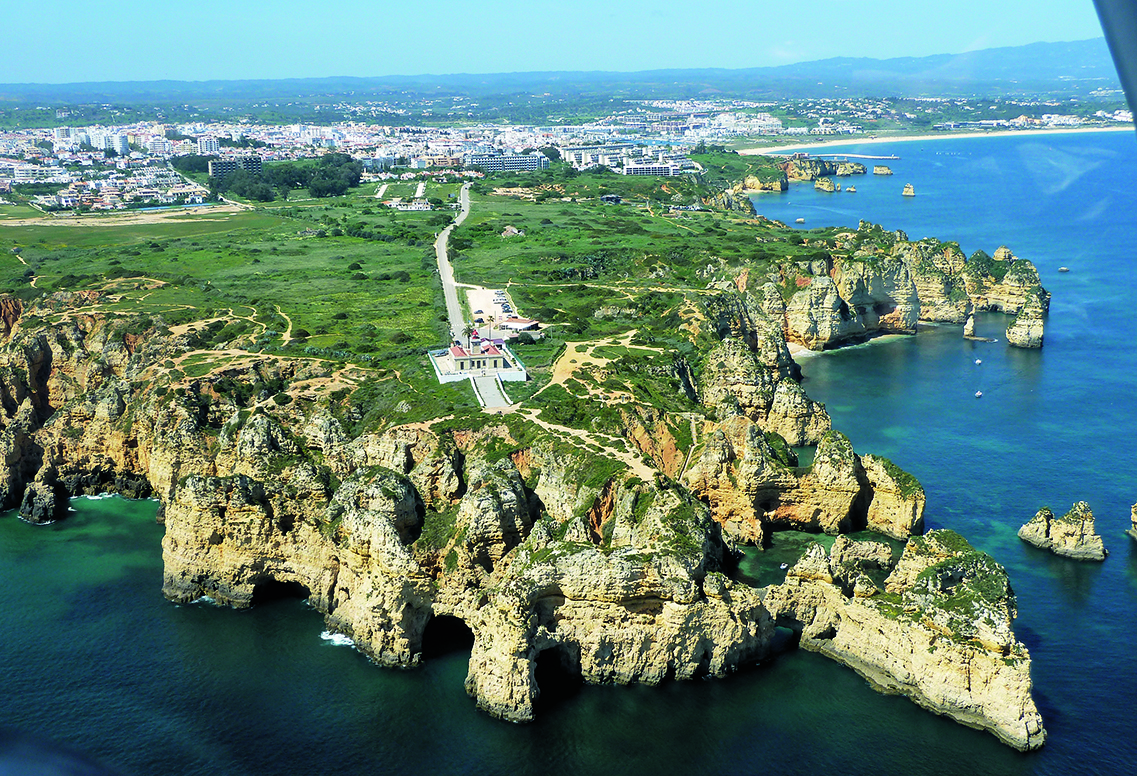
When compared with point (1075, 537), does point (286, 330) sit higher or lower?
higher

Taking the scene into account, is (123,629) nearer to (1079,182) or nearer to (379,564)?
(379,564)

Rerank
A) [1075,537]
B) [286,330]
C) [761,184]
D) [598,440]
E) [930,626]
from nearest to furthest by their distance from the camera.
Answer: [930,626], [1075,537], [598,440], [286,330], [761,184]

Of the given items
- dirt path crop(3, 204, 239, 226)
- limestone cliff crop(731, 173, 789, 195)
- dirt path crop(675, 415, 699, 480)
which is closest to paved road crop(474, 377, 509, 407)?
dirt path crop(675, 415, 699, 480)

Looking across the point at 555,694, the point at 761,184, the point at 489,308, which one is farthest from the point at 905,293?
the point at 761,184

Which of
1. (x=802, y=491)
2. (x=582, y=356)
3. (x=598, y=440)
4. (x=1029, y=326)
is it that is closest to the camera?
(x=598, y=440)

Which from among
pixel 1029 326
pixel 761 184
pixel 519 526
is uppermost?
pixel 519 526

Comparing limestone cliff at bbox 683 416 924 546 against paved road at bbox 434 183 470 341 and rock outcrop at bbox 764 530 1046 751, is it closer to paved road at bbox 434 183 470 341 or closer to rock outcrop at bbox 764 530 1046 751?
rock outcrop at bbox 764 530 1046 751

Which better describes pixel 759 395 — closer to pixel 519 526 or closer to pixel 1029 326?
pixel 519 526
